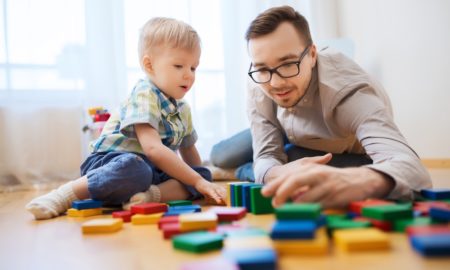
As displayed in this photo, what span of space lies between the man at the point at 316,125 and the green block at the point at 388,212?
8 centimetres

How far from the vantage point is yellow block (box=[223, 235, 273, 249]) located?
0.55m

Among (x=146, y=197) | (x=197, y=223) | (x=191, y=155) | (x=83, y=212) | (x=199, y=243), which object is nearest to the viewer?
(x=199, y=243)

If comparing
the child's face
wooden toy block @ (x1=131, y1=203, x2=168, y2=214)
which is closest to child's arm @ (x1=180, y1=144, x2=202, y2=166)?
the child's face

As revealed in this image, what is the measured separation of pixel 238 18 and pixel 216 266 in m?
2.46

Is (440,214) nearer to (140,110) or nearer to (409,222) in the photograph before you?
(409,222)

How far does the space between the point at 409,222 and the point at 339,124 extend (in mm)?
545

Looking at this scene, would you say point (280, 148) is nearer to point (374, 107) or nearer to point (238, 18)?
point (374, 107)

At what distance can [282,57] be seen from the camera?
112cm

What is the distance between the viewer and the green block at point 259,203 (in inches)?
36.6

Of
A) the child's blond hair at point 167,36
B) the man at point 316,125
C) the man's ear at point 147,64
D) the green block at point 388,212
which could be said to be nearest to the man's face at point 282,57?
the man at point 316,125

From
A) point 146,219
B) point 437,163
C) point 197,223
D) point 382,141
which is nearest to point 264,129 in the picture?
point 382,141

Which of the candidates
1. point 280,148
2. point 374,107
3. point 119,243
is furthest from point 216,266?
point 280,148

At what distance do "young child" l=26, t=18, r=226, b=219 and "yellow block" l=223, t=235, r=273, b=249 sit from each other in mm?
534

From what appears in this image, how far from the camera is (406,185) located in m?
0.81
